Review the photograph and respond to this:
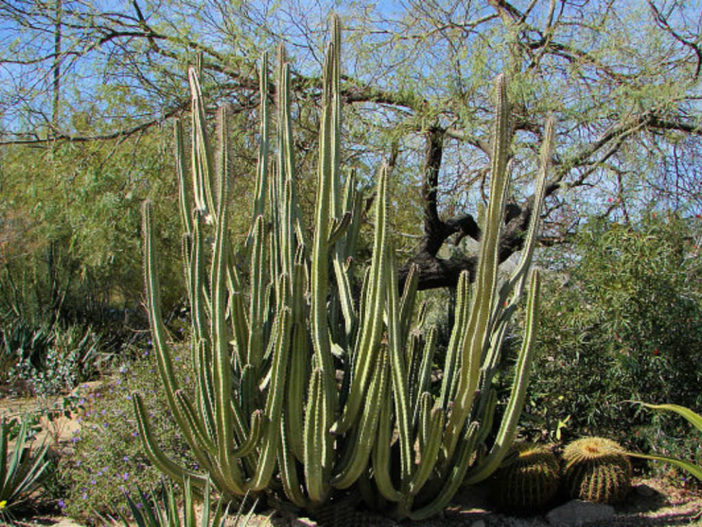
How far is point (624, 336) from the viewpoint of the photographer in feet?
15.3

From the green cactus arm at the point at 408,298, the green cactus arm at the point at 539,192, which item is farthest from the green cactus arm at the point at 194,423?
the green cactus arm at the point at 539,192

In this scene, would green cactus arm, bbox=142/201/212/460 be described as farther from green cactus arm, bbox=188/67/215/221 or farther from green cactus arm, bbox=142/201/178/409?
green cactus arm, bbox=188/67/215/221

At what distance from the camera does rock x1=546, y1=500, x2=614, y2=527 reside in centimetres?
379

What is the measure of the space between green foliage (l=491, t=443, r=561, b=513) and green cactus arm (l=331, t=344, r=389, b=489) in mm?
1184

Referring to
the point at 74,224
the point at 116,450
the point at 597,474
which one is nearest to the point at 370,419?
the point at 597,474

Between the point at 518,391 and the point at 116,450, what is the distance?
2676 mm

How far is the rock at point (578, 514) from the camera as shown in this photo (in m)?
3.79

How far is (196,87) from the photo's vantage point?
346cm

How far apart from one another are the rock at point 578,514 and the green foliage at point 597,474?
0.08 meters

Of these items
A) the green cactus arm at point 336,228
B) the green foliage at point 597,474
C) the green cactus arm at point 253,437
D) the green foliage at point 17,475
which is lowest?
the green foliage at point 17,475

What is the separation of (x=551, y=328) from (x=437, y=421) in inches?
86.0

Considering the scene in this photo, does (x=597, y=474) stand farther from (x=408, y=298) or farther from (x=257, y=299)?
(x=257, y=299)

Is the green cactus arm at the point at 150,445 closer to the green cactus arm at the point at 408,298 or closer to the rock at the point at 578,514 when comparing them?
the green cactus arm at the point at 408,298

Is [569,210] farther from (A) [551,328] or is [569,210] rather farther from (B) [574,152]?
(A) [551,328]
